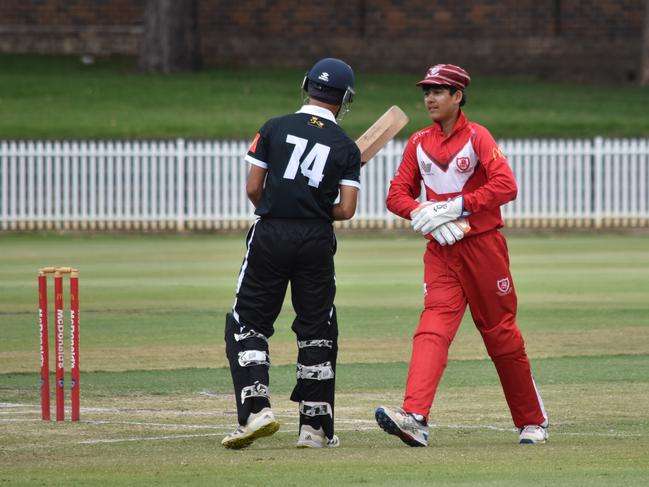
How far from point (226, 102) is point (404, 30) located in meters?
6.65

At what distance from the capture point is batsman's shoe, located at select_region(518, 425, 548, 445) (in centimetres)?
765

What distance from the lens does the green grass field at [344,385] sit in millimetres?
6730

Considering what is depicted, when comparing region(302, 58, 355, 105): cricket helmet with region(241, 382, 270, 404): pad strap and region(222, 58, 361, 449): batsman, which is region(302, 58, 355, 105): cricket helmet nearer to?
region(222, 58, 361, 449): batsman

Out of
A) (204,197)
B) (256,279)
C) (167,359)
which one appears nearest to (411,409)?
(256,279)

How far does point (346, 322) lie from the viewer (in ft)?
46.1

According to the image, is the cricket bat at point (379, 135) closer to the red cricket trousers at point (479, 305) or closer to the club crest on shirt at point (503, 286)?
the red cricket trousers at point (479, 305)

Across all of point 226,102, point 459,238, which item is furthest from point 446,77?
point 226,102

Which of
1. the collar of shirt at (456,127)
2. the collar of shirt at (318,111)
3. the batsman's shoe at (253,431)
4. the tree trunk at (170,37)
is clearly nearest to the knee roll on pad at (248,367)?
the batsman's shoe at (253,431)

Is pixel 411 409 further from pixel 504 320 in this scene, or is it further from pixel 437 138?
pixel 437 138

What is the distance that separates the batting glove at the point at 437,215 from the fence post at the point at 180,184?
20959 mm

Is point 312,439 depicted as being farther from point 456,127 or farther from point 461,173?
point 456,127

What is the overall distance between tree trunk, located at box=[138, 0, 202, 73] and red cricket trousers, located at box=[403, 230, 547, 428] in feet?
99.3

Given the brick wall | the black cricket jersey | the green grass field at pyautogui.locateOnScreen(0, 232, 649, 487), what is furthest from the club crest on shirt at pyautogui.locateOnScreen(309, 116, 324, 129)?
the brick wall

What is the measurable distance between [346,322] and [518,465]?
7.34 meters
